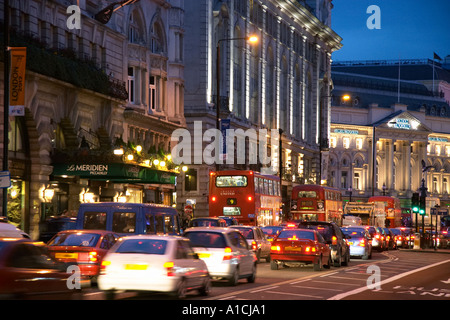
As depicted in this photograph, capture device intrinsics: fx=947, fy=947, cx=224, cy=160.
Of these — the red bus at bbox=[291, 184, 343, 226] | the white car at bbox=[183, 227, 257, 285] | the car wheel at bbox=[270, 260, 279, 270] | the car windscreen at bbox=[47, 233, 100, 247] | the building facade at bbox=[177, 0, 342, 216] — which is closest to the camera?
the car windscreen at bbox=[47, 233, 100, 247]

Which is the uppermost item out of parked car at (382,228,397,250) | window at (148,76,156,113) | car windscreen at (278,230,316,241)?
window at (148,76,156,113)

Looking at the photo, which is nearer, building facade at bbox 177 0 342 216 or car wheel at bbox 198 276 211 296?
car wheel at bbox 198 276 211 296

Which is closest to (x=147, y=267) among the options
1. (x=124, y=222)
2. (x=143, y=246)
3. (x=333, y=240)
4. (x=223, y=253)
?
(x=143, y=246)

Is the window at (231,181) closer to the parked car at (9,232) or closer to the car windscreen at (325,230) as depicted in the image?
the car windscreen at (325,230)

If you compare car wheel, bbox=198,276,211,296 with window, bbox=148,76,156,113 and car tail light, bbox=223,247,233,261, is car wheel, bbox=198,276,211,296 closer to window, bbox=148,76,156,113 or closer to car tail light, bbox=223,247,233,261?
car tail light, bbox=223,247,233,261

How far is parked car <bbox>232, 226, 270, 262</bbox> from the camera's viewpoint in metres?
37.8

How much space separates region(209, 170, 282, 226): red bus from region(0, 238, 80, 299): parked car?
109ft

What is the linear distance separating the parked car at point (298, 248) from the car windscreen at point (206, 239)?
7446 mm

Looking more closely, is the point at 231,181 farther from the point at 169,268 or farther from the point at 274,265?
the point at 169,268

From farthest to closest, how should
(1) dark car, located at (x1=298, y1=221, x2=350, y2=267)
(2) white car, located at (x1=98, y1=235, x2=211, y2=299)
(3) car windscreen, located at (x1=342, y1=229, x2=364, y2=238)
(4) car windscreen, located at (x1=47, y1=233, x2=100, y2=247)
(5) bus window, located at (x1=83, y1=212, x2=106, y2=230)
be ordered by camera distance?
(3) car windscreen, located at (x1=342, y1=229, x2=364, y2=238) < (1) dark car, located at (x1=298, y1=221, x2=350, y2=267) < (5) bus window, located at (x1=83, y1=212, x2=106, y2=230) < (4) car windscreen, located at (x1=47, y1=233, x2=100, y2=247) < (2) white car, located at (x1=98, y1=235, x2=211, y2=299)

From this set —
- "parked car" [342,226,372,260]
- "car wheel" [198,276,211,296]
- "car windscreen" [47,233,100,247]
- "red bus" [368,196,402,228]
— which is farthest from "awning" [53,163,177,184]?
"red bus" [368,196,402,228]

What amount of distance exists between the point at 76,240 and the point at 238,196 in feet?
86.6

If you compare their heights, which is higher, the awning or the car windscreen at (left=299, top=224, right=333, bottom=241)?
the awning

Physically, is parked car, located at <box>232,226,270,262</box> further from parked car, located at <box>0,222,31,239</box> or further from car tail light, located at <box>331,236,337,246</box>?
parked car, located at <box>0,222,31,239</box>
